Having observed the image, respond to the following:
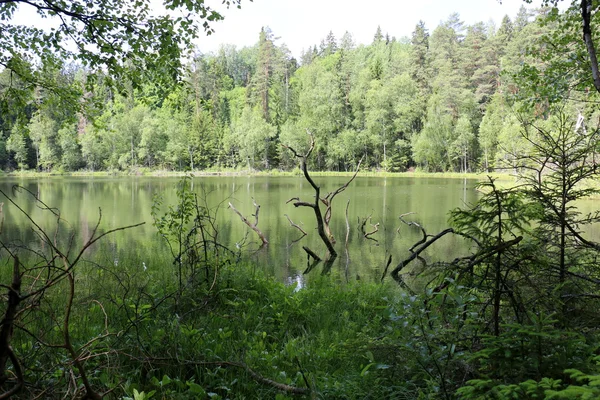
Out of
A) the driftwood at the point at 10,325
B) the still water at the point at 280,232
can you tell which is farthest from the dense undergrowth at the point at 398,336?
the still water at the point at 280,232

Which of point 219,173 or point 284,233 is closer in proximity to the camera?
point 284,233

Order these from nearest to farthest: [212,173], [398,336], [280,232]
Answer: [398,336], [280,232], [212,173]

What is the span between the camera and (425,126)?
55531 mm

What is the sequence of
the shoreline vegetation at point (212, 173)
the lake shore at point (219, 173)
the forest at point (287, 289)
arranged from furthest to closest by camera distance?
1. the lake shore at point (219, 173)
2. the shoreline vegetation at point (212, 173)
3. the forest at point (287, 289)

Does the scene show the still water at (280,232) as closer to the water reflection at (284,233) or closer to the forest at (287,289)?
the water reflection at (284,233)

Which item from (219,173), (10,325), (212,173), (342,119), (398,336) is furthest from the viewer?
(212,173)

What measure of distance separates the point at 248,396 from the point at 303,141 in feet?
200

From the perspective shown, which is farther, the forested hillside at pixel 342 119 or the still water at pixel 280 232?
the forested hillside at pixel 342 119

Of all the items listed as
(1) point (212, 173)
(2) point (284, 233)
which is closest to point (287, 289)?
(2) point (284, 233)

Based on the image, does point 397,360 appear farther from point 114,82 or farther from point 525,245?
point 114,82

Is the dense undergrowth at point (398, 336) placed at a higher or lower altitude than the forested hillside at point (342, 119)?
lower

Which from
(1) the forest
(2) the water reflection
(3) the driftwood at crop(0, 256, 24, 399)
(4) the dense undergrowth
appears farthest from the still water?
(3) the driftwood at crop(0, 256, 24, 399)

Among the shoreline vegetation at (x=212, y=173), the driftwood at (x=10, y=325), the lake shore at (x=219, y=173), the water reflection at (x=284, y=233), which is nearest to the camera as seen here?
the driftwood at (x=10, y=325)

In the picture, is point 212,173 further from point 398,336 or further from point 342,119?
point 398,336
